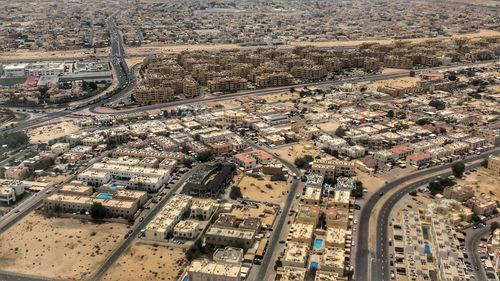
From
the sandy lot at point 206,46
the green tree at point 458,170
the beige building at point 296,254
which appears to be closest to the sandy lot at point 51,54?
the sandy lot at point 206,46

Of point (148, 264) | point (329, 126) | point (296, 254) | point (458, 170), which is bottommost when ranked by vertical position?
point (148, 264)

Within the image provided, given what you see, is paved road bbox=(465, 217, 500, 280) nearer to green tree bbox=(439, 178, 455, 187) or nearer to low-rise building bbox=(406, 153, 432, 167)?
green tree bbox=(439, 178, 455, 187)

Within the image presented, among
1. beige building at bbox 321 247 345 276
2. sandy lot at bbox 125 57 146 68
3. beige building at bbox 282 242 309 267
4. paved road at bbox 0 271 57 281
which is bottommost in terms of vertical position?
paved road at bbox 0 271 57 281

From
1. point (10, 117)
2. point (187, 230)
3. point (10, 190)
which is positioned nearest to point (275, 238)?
point (187, 230)

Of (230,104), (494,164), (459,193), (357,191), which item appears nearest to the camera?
(459,193)

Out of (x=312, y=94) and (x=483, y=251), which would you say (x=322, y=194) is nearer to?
(x=483, y=251)

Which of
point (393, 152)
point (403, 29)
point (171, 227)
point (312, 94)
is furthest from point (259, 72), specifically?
point (403, 29)

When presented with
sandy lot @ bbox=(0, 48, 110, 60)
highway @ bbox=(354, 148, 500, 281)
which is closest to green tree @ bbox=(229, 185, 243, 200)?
highway @ bbox=(354, 148, 500, 281)

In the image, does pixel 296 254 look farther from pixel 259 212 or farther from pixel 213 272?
pixel 259 212
